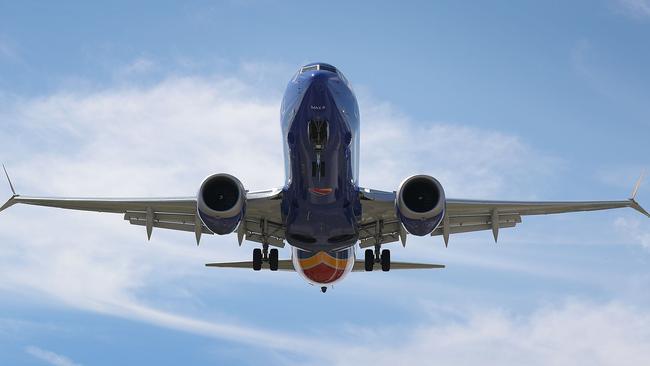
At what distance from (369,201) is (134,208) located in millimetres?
6801

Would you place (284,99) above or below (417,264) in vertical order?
above

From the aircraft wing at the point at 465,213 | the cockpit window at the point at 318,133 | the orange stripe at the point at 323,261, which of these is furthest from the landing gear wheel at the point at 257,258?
the cockpit window at the point at 318,133

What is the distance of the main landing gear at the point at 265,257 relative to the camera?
22953 mm

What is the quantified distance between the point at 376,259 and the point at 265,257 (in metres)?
3.39

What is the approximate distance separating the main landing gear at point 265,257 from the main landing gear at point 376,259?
280cm

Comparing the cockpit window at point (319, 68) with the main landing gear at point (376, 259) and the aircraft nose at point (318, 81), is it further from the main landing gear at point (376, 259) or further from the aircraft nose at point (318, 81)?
the main landing gear at point (376, 259)

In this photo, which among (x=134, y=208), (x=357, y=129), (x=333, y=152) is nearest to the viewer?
(x=333, y=152)

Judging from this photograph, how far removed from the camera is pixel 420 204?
18.1 meters

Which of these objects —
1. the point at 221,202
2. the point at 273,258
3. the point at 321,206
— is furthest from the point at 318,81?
the point at 273,258

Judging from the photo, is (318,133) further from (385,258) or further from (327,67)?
(385,258)

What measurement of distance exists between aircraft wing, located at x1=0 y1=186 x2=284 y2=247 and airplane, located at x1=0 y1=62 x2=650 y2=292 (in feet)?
0.10

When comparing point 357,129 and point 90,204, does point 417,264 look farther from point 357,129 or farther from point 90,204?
point 90,204

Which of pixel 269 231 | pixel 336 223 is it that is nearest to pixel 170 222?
pixel 269 231

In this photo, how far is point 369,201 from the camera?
65.5 feet
